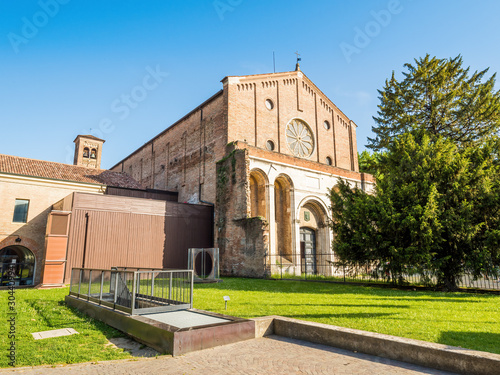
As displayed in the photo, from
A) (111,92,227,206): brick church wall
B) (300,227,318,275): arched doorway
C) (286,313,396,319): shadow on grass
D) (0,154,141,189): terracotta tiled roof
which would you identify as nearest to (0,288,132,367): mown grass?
(286,313,396,319): shadow on grass

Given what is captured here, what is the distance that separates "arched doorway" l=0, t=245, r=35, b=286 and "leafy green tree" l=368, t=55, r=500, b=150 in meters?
25.3

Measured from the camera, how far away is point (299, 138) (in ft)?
95.1

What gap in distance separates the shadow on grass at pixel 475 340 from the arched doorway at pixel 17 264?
22730 millimetres

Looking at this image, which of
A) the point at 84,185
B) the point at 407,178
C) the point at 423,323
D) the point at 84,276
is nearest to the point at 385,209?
the point at 407,178

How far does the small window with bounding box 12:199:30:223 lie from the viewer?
2091 cm

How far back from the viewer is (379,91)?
23.7 m

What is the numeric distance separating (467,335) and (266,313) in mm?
3829

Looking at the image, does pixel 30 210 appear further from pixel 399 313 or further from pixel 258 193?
pixel 399 313

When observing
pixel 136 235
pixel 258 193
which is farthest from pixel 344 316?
pixel 258 193

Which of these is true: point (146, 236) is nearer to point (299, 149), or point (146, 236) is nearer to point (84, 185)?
point (84, 185)

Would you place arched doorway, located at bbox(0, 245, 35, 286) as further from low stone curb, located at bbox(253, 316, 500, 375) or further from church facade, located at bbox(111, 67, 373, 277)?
low stone curb, located at bbox(253, 316, 500, 375)

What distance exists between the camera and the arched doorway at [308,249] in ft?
82.6

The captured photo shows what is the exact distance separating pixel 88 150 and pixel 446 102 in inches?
1820

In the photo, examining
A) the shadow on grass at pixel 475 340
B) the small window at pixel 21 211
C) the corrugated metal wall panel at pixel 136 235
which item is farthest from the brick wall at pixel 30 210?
A: the shadow on grass at pixel 475 340
